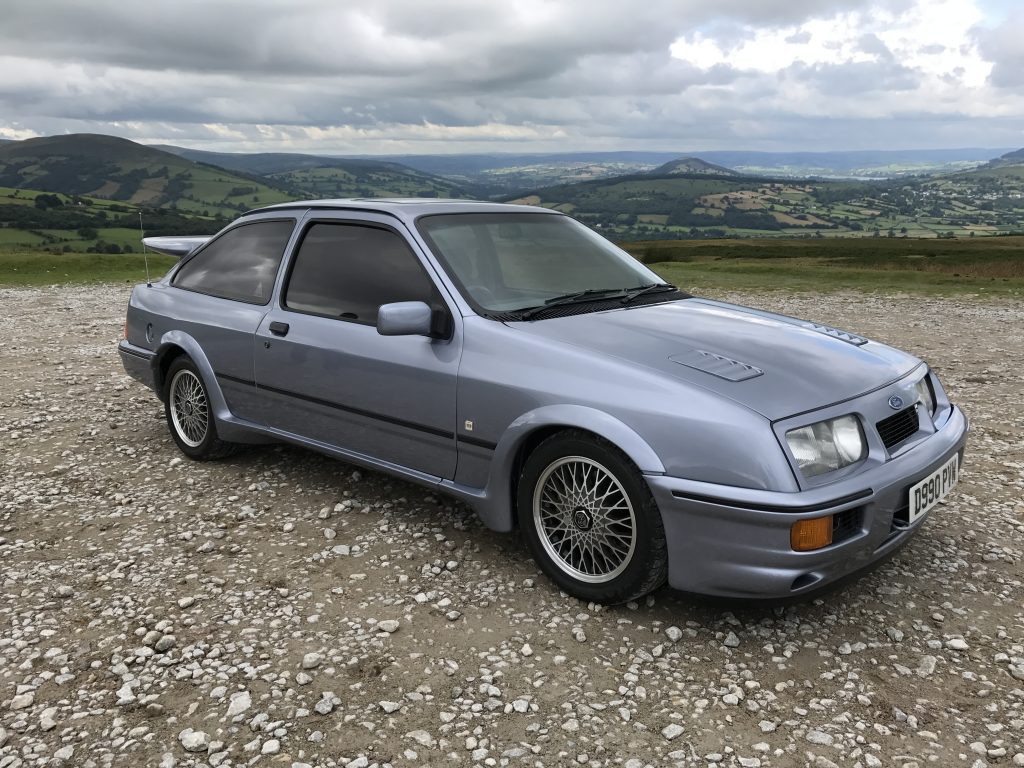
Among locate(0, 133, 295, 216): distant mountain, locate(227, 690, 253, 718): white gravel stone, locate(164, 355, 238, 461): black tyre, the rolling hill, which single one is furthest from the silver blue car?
locate(0, 133, 295, 216): distant mountain

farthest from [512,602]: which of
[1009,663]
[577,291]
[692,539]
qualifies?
[1009,663]

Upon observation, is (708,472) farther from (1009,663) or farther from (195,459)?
(195,459)

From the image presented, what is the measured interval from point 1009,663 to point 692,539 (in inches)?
58.6

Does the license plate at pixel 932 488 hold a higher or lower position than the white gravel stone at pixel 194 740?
higher

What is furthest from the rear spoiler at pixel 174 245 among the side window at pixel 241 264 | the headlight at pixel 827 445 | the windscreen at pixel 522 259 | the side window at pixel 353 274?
the headlight at pixel 827 445

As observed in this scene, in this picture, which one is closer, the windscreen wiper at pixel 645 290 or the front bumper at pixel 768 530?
the front bumper at pixel 768 530

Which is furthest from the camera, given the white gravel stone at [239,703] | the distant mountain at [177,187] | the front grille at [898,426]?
the distant mountain at [177,187]

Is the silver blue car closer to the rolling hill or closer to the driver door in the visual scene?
the driver door

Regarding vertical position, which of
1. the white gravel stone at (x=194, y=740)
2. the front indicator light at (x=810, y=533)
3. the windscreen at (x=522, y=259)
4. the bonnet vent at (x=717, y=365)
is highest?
the windscreen at (x=522, y=259)

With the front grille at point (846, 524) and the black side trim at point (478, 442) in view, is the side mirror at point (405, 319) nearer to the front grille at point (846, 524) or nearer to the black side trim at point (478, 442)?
the black side trim at point (478, 442)

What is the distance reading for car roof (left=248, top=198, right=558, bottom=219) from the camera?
15.8 ft

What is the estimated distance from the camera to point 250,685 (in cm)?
327

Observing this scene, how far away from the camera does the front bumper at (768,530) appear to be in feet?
10.5

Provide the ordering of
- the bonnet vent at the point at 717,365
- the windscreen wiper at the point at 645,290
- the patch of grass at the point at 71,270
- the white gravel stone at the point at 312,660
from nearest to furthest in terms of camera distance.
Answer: the white gravel stone at the point at 312,660
the bonnet vent at the point at 717,365
the windscreen wiper at the point at 645,290
the patch of grass at the point at 71,270
